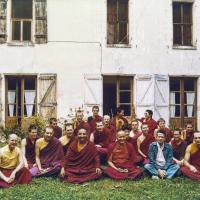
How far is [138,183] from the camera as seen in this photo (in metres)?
8.23

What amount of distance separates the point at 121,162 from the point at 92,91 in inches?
263

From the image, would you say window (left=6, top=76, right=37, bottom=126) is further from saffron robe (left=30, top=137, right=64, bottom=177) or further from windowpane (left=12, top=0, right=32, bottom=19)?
saffron robe (left=30, top=137, right=64, bottom=177)

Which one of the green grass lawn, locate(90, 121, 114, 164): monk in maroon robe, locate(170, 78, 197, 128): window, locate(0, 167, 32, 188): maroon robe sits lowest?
the green grass lawn

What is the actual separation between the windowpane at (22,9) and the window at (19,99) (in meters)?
2.14

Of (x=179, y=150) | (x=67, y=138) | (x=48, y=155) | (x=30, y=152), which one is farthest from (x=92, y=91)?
(x=48, y=155)

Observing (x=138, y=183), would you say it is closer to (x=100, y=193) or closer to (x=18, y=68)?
(x=100, y=193)

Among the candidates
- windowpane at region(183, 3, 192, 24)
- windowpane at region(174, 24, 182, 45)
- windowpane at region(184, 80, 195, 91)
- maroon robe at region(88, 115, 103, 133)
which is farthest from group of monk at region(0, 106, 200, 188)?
windowpane at region(183, 3, 192, 24)

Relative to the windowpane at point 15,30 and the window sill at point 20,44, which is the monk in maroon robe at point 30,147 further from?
the windowpane at point 15,30

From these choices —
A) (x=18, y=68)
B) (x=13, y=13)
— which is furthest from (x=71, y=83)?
(x=13, y=13)

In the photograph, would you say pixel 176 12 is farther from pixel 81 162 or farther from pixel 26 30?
pixel 81 162

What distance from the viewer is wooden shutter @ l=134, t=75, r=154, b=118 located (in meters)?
15.6

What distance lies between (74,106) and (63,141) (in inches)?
213

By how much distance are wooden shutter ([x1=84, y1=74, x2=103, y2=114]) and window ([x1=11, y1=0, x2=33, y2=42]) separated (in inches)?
98.0

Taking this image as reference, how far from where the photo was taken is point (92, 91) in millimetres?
15375
